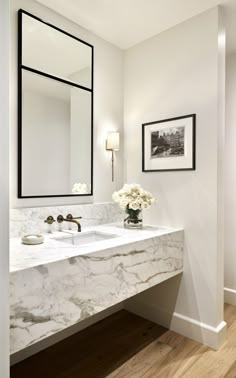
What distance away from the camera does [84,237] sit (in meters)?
2.04

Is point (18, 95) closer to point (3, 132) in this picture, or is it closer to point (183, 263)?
point (3, 132)

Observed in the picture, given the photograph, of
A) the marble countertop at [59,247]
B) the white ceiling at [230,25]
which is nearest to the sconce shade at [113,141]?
the marble countertop at [59,247]

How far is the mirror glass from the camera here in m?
1.89

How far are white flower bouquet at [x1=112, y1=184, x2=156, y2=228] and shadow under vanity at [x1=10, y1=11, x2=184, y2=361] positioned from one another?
125mm

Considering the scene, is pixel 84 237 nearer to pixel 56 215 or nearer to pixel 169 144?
pixel 56 215

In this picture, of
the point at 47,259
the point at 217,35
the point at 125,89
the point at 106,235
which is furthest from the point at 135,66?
the point at 47,259

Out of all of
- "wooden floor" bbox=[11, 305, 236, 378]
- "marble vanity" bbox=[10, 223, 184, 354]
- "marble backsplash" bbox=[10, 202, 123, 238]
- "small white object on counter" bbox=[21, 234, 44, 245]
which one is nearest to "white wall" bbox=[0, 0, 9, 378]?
"marble vanity" bbox=[10, 223, 184, 354]

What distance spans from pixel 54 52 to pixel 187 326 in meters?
2.45

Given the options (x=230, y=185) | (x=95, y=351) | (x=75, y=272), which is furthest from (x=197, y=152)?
(x=95, y=351)

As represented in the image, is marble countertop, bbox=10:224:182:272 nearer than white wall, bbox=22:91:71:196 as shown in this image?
Yes

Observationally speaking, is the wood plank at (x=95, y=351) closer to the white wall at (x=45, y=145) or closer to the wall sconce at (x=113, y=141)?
the white wall at (x=45, y=145)

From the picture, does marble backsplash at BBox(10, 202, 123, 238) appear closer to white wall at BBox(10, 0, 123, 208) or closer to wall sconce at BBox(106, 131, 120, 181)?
white wall at BBox(10, 0, 123, 208)

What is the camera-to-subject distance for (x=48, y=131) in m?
2.02

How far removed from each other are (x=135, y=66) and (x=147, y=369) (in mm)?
2543
